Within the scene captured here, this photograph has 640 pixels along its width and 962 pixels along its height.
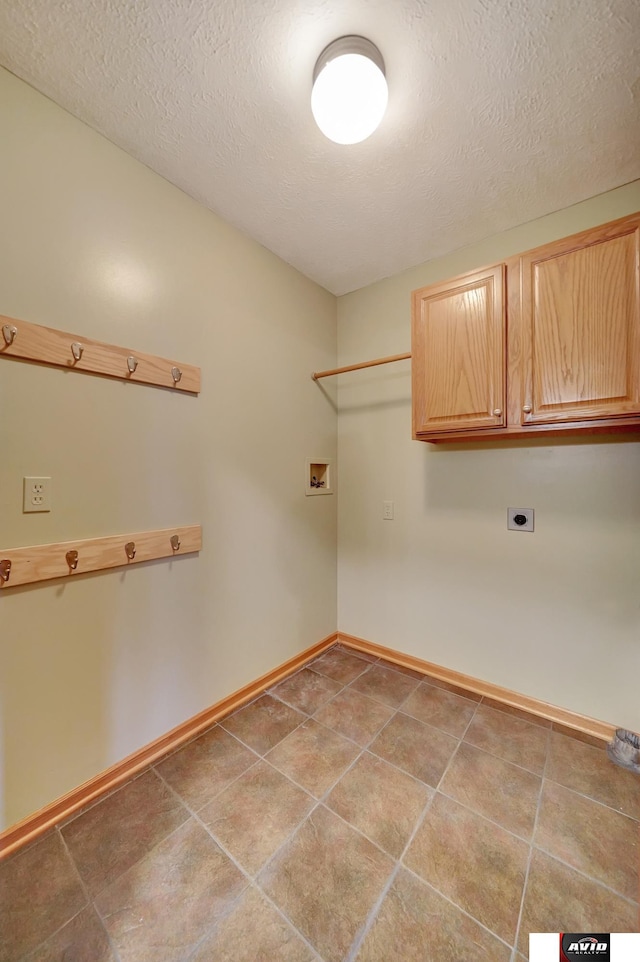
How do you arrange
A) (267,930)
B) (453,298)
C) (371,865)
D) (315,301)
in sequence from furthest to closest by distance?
(315,301) < (453,298) < (371,865) < (267,930)

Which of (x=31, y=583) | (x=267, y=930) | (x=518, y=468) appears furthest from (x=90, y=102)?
(x=267, y=930)

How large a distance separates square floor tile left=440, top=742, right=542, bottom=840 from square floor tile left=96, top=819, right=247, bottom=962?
86cm

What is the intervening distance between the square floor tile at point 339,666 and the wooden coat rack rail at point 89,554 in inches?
47.8

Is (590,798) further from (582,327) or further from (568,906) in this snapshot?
(582,327)

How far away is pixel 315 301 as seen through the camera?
241 cm

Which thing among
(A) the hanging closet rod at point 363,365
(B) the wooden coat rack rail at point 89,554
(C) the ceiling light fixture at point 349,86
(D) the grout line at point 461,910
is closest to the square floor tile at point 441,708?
(D) the grout line at point 461,910

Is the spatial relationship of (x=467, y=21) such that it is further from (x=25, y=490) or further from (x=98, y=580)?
(x=98, y=580)

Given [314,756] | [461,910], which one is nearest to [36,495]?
[314,756]

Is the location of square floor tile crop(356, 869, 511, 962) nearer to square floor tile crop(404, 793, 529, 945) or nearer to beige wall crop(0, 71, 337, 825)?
square floor tile crop(404, 793, 529, 945)

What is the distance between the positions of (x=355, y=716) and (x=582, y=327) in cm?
208

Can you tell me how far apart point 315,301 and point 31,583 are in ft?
7.39

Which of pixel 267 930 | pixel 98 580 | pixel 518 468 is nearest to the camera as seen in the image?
pixel 267 930

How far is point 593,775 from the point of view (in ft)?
4.63

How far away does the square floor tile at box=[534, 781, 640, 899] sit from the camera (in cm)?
105
